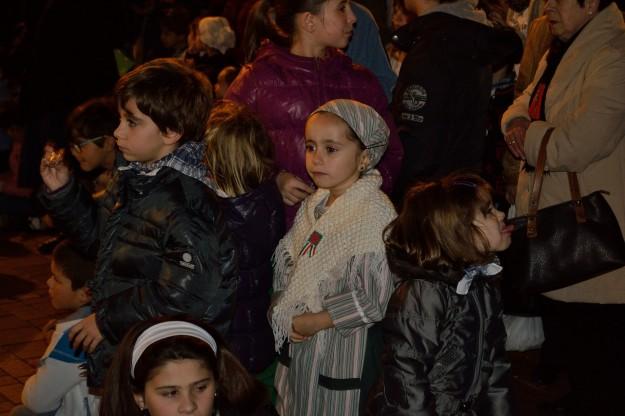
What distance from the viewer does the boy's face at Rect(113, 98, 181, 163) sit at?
12.8 ft

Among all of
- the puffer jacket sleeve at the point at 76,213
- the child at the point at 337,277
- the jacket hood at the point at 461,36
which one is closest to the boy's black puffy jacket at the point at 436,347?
the child at the point at 337,277

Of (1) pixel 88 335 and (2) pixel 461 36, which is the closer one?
(1) pixel 88 335

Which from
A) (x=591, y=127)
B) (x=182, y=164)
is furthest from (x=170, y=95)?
(x=591, y=127)

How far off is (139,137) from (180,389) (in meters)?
1.07

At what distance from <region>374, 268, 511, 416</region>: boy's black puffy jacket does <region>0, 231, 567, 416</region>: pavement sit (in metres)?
0.96

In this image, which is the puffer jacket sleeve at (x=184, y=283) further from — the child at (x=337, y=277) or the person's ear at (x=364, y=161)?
the person's ear at (x=364, y=161)

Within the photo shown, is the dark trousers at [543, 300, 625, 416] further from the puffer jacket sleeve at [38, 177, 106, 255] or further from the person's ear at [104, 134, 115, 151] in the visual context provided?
the person's ear at [104, 134, 115, 151]

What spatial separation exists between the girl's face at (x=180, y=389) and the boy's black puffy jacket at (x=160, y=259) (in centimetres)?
43

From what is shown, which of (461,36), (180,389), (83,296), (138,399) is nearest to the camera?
(180,389)

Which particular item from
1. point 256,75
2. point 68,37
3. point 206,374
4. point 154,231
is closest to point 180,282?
point 154,231

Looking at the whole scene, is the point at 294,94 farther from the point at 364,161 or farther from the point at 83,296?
the point at 83,296

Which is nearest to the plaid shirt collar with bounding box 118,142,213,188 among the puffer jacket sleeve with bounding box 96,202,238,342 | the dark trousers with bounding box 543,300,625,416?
the puffer jacket sleeve with bounding box 96,202,238,342

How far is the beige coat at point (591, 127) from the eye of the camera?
14.8 feet

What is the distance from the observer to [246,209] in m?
4.41
